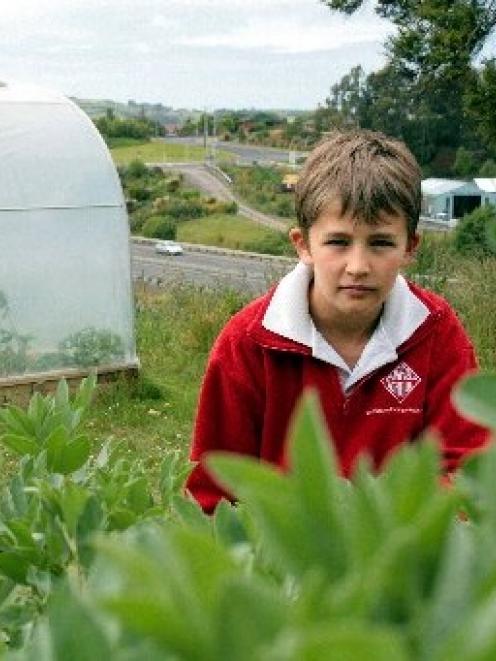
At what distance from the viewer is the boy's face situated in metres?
2.56

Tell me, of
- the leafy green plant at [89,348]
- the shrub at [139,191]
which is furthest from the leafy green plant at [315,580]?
the shrub at [139,191]

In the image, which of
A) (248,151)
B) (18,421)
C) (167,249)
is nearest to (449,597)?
(18,421)

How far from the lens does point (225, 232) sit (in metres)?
45.0

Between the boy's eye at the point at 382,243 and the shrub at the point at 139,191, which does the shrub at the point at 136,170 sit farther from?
the boy's eye at the point at 382,243

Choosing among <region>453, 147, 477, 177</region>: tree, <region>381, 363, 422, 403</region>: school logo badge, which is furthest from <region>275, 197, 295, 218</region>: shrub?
<region>381, 363, 422, 403</region>: school logo badge

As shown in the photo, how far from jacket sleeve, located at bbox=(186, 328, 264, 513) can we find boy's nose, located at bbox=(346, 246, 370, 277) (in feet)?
1.06

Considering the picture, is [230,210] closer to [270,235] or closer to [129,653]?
[270,235]

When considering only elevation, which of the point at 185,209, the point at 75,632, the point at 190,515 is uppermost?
the point at 75,632

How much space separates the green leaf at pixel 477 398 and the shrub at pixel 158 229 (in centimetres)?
4209

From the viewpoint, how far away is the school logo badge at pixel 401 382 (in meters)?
2.69

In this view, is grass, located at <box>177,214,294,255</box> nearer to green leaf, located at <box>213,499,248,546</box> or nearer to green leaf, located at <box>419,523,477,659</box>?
green leaf, located at <box>213,499,248,546</box>

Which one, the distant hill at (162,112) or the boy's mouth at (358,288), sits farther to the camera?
the distant hill at (162,112)

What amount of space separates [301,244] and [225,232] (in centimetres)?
4223

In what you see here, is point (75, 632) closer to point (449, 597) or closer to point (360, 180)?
point (449, 597)
